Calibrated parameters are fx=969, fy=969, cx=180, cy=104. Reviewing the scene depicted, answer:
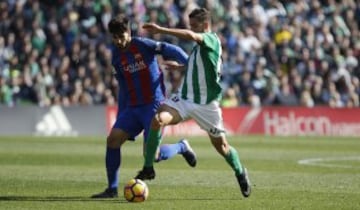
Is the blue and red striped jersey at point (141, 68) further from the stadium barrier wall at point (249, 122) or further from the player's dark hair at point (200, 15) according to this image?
the stadium barrier wall at point (249, 122)

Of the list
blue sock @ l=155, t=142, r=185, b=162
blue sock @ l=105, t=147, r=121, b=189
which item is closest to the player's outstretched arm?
blue sock @ l=105, t=147, r=121, b=189

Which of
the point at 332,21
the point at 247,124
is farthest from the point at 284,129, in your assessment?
the point at 332,21

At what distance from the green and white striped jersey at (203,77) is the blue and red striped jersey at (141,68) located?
57 cm

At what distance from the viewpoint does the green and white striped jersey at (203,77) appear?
1141 cm

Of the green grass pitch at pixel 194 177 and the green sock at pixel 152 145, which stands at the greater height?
the green sock at pixel 152 145

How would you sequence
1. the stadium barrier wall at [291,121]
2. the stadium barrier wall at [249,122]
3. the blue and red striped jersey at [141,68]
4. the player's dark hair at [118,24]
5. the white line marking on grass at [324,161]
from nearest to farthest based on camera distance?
the player's dark hair at [118,24]
the blue and red striped jersey at [141,68]
the white line marking on grass at [324,161]
the stadium barrier wall at [249,122]
the stadium barrier wall at [291,121]

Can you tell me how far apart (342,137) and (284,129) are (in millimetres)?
2138

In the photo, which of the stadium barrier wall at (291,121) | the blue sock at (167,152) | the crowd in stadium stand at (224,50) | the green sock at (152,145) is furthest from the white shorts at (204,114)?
the stadium barrier wall at (291,121)

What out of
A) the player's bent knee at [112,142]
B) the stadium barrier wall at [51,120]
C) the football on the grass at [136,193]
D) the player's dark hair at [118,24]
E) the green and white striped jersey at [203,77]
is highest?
the player's dark hair at [118,24]

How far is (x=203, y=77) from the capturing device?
11.5 m

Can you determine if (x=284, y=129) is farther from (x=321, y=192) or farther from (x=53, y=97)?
(x=321, y=192)

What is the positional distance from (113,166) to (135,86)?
106 centimetres

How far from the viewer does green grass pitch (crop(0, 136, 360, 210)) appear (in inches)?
431

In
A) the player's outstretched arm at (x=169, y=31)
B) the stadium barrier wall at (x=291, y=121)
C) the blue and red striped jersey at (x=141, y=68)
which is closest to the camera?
the player's outstretched arm at (x=169, y=31)
